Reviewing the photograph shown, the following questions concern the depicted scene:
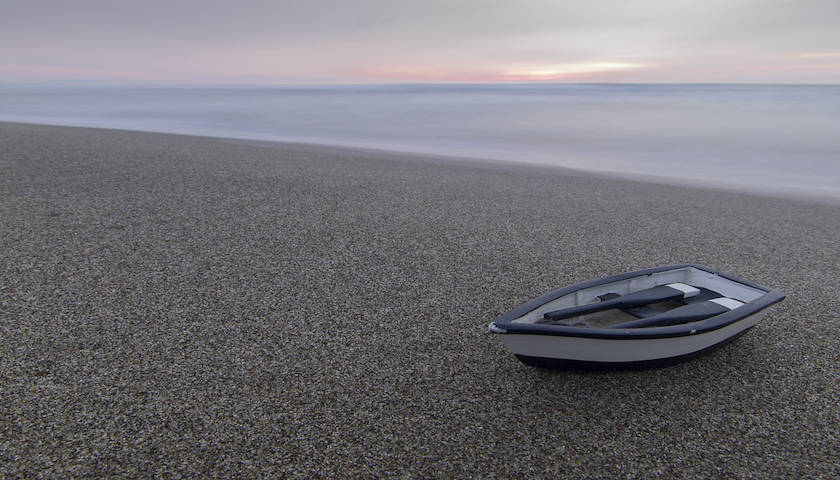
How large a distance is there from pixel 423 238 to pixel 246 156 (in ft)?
22.0

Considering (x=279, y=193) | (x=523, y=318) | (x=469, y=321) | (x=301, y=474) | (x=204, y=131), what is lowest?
(x=301, y=474)

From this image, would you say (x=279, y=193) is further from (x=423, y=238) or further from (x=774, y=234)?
(x=774, y=234)

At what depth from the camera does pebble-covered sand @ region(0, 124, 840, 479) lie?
2812 mm

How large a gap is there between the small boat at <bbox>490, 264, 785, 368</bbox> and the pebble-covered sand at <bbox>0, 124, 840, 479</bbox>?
0.90 feet

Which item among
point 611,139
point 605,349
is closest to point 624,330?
point 605,349

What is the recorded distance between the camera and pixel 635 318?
12.2 feet

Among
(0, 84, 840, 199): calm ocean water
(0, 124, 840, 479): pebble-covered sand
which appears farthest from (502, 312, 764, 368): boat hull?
(0, 84, 840, 199): calm ocean water

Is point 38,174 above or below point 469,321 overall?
above

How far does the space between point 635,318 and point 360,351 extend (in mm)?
1923

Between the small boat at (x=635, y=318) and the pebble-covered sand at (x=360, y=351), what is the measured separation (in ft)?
0.90

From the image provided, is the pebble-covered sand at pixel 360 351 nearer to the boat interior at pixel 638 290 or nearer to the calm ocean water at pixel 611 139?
the boat interior at pixel 638 290

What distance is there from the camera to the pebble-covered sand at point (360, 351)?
2812mm

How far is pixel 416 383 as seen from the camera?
11.2 feet

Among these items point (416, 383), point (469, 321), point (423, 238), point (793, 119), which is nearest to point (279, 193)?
point (423, 238)
